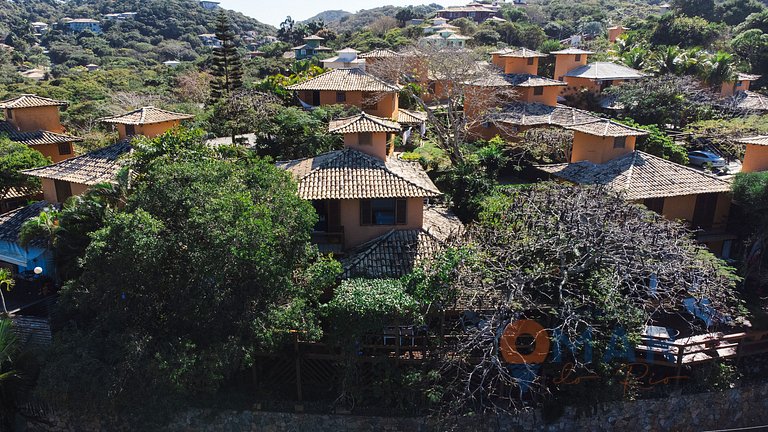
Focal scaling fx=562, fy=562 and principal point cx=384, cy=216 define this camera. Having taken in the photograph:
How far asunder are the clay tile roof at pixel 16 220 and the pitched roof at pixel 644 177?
928 inches

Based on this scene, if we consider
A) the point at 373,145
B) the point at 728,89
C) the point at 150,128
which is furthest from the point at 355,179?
the point at 728,89

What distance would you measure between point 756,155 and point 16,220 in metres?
31.9

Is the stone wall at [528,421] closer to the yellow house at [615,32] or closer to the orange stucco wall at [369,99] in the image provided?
the orange stucco wall at [369,99]

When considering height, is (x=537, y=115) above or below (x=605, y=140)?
below

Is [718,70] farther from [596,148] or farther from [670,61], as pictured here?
[596,148]

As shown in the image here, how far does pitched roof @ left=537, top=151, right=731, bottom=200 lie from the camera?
24156mm

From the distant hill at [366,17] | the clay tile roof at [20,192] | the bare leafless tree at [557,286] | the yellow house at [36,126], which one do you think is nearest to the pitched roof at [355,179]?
the bare leafless tree at [557,286]

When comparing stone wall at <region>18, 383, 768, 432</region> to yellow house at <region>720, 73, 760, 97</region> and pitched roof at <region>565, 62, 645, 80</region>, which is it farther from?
yellow house at <region>720, 73, 760, 97</region>

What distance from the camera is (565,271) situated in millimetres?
16438

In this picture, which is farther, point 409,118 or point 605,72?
point 605,72

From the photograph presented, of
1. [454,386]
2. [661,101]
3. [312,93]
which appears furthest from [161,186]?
[661,101]

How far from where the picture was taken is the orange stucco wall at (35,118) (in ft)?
103

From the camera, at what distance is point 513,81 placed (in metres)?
42.7

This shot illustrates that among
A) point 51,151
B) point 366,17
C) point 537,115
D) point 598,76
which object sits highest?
point 366,17
